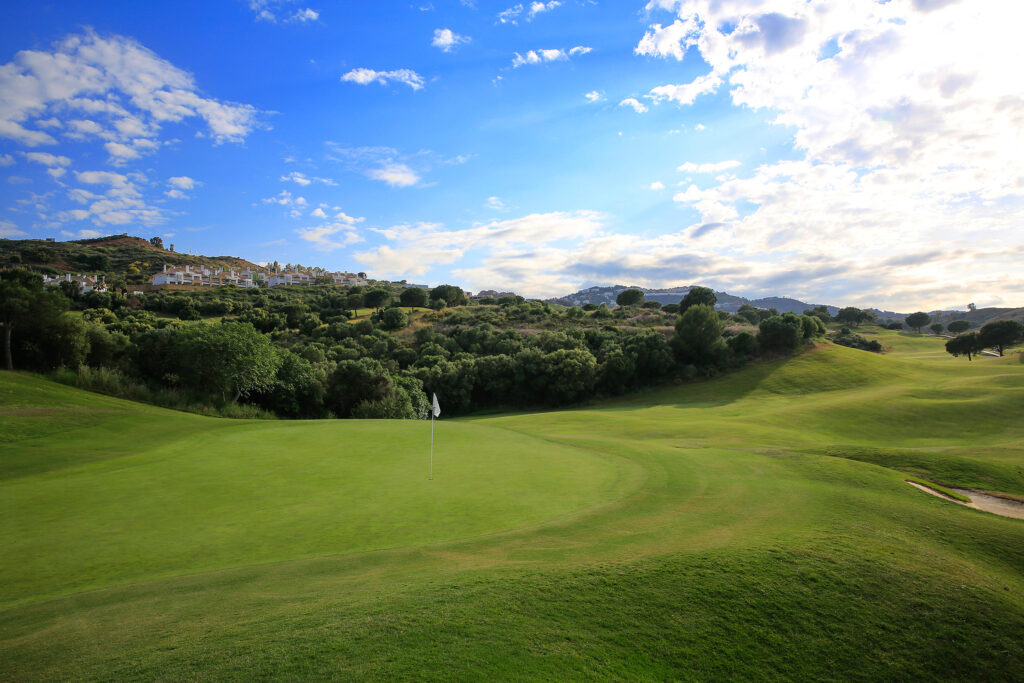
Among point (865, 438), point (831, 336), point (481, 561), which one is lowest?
point (865, 438)

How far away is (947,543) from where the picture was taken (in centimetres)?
1005

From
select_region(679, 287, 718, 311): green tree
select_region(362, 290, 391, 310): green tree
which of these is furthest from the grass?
select_region(362, 290, 391, 310): green tree

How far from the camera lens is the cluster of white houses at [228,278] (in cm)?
10256

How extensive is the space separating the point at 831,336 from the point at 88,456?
108 metres

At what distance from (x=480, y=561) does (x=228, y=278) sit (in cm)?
14428

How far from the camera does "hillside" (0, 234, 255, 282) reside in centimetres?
9151

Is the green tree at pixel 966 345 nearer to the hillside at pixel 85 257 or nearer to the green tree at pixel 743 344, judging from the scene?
the green tree at pixel 743 344

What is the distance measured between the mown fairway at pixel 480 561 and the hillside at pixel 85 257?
10062cm

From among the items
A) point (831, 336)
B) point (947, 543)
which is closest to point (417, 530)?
point (947, 543)

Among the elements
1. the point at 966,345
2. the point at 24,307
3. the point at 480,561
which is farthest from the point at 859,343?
the point at 24,307

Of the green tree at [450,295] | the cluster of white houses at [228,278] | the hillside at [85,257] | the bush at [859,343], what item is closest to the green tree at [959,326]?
the bush at [859,343]

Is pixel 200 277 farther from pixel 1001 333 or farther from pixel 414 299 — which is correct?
pixel 1001 333

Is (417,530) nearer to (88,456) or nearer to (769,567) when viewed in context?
(769,567)

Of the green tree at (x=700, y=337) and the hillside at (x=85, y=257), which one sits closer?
the green tree at (x=700, y=337)
